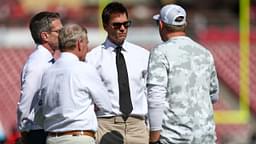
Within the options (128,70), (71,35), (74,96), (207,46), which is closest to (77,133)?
(74,96)

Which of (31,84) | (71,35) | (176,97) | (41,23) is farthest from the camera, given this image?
(41,23)

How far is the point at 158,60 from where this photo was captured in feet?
24.7

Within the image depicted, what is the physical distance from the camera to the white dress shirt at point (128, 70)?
321 inches

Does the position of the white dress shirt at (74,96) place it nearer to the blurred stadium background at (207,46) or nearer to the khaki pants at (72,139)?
the khaki pants at (72,139)

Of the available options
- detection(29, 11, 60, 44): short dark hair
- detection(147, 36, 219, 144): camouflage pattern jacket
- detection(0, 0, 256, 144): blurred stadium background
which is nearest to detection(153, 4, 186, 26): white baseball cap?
detection(147, 36, 219, 144): camouflage pattern jacket

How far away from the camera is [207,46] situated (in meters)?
25.1

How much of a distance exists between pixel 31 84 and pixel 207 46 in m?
17.3

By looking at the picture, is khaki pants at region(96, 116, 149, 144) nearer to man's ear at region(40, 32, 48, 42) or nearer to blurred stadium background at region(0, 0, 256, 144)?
man's ear at region(40, 32, 48, 42)

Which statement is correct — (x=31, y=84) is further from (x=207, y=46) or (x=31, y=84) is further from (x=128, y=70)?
(x=207, y=46)

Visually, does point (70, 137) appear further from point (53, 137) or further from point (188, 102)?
point (188, 102)

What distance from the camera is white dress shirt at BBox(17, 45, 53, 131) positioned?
A: 26.4 feet

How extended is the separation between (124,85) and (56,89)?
0.84m

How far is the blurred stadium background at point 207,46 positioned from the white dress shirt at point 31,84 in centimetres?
1224

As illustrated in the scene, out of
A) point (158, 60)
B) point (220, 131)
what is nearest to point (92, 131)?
point (158, 60)
